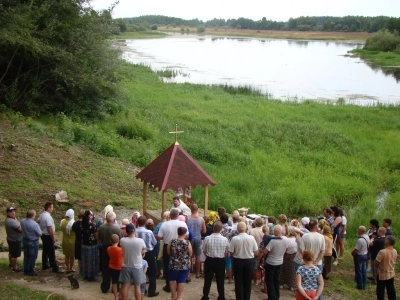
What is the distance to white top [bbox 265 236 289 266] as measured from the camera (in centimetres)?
809

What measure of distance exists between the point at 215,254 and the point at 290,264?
1630 millimetres

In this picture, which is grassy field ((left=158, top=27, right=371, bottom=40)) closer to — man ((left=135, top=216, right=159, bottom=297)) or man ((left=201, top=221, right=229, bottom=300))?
man ((left=201, top=221, right=229, bottom=300))

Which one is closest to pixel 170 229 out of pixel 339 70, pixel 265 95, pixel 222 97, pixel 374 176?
pixel 374 176

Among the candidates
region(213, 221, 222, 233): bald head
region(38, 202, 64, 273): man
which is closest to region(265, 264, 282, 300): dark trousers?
region(213, 221, 222, 233): bald head

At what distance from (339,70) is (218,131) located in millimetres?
41601

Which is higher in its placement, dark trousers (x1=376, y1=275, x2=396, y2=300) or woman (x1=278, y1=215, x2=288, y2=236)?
woman (x1=278, y1=215, x2=288, y2=236)

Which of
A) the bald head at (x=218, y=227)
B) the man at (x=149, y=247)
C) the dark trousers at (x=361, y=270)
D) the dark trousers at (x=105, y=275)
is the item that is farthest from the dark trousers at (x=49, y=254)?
the dark trousers at (x=361, y=270)

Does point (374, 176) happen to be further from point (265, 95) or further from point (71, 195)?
point (265, 95)

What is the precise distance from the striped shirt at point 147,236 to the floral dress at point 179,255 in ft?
1.28

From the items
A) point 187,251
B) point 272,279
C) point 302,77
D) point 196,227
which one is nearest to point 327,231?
point 272,279

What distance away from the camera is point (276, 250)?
8125mm

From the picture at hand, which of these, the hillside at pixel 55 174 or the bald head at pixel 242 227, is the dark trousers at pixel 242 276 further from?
the hillside at pixel 55 174

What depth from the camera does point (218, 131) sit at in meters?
24.2

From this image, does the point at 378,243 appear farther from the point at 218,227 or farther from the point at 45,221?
the point at 45,221
